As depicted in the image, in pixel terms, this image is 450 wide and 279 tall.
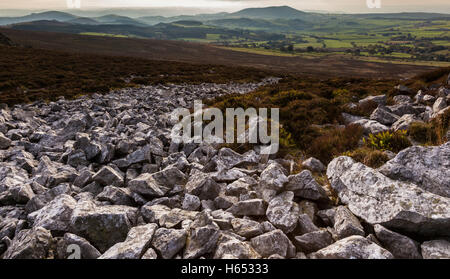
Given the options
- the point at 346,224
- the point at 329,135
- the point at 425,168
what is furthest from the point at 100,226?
the point at 329,135

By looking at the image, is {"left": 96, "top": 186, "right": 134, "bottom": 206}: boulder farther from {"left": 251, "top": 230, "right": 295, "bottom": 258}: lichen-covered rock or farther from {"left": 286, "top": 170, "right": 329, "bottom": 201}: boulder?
{"left": 286, "top": 170, "right": 329, "bottom": 201}: boulder

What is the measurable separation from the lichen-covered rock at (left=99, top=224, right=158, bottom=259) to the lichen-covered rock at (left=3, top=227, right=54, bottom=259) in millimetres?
886

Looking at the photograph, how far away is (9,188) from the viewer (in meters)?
5.24

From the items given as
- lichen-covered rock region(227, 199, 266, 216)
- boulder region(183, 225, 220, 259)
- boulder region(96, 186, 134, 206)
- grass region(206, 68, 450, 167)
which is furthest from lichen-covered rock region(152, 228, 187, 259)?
grass region(206, 68, 450, 167)

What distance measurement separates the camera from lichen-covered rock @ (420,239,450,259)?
10.1 ft

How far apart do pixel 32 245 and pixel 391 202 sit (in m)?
5.25

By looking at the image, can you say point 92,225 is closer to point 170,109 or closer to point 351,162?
point 351,162

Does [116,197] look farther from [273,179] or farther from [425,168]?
[425,168]

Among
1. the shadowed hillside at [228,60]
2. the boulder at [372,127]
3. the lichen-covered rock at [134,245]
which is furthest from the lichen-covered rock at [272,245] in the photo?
the shadowed hillside at [228,60]

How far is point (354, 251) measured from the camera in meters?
3.15

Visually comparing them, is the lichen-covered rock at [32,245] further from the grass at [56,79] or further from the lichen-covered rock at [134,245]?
the grass at [56,79]

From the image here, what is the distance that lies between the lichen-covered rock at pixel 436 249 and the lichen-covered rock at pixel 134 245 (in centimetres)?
369

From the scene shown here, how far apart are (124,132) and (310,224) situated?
8149 mm

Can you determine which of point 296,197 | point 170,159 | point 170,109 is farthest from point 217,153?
point 170,109
